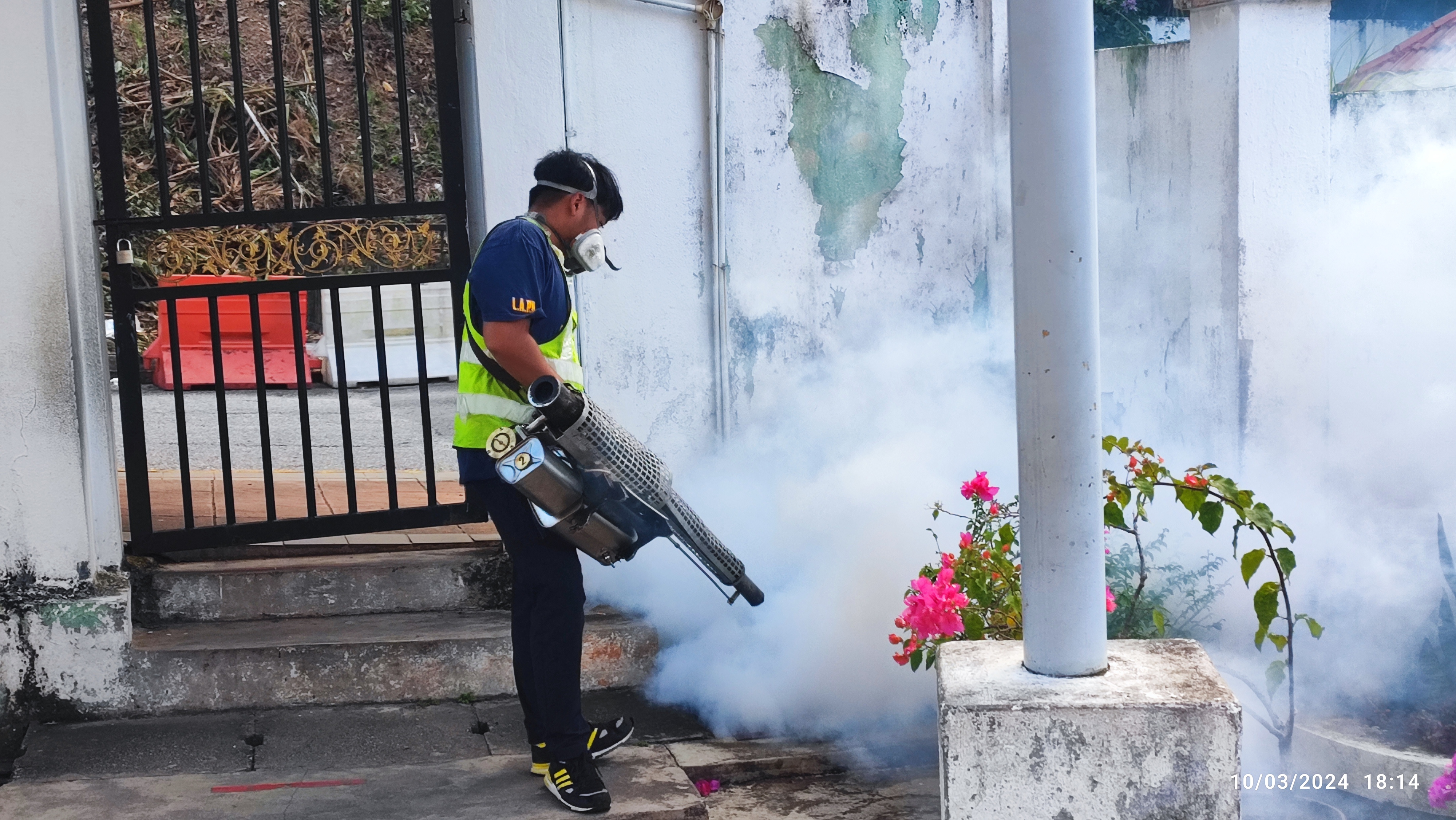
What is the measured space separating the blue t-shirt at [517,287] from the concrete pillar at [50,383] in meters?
1.62

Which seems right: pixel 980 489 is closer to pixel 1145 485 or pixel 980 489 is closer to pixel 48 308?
pixel 1145 485

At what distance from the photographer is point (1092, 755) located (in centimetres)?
257

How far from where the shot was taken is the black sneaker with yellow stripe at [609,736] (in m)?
4.20

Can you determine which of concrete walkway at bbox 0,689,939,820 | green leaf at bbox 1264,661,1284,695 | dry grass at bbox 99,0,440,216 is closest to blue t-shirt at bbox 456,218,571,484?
concrete walkway at bbox 0,689,939,820

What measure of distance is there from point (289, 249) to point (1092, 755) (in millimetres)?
3520

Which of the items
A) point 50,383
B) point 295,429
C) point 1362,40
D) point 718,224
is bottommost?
point 295,429

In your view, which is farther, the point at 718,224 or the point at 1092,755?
the point at 718,224

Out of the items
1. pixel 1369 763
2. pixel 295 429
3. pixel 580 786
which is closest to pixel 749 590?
pixel 580 786

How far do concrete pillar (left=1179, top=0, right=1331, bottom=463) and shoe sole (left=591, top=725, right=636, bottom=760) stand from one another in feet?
10.1

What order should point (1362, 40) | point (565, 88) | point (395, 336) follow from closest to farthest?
point (565, 88) < point (1362, 40) < point (395, 336)

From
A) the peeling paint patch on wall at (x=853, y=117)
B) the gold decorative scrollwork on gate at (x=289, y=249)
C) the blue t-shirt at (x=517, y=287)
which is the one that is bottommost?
the blue t-shirt at (x=517, y=287)

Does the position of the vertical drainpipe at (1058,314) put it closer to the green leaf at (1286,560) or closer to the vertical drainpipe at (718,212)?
the green leaf at (1286,560)

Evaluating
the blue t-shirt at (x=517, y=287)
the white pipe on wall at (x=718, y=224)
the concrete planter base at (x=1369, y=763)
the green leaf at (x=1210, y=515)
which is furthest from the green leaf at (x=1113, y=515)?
the white pipe on wall at (x=718, y=224)

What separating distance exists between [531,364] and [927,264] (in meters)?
2.97
